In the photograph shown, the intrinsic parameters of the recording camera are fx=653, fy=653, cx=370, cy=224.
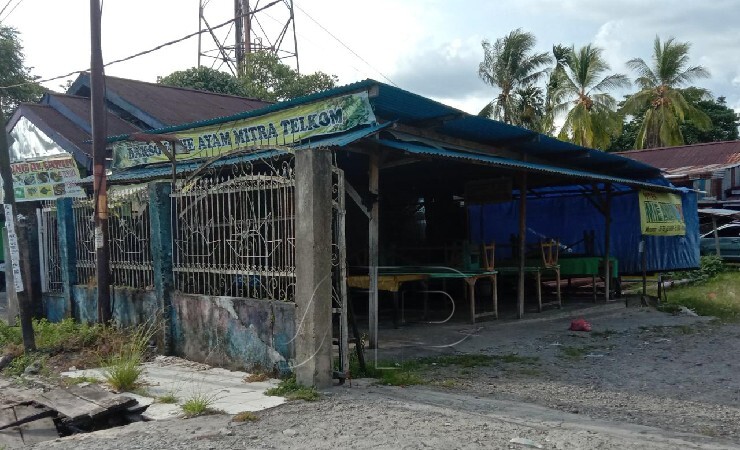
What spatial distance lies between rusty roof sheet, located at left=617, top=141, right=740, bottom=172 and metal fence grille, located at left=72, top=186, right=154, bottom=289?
20.7m


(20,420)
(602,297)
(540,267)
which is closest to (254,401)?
(20,420)

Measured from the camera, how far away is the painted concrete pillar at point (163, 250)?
8.10m

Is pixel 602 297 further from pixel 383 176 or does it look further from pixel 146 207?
pixel 146 207

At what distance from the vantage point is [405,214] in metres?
16.2

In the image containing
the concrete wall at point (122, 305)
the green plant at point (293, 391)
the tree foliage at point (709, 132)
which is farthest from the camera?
the tree foliage at point (709, 132)

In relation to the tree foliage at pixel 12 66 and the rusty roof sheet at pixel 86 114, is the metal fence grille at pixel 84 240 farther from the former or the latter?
the tree foliage at pixel 12 66

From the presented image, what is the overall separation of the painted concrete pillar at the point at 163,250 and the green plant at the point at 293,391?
2414 mm

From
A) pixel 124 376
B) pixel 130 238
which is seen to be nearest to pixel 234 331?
pixel 124 376

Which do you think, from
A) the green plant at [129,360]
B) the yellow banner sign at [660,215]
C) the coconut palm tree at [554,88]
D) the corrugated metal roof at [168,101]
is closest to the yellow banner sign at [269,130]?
the green plant at [129,360]

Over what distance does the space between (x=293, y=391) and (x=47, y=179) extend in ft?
36.1

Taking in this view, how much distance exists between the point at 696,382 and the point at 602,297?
758 cm

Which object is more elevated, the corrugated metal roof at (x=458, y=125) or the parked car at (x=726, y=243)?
the corrugated metal roof at (x=458, y=125)

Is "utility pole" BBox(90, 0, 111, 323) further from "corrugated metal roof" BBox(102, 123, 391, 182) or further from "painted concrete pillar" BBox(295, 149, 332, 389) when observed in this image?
"painted concrete pillar" BBox(295, 149, 332, 389)

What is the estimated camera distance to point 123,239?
9.09 meters
